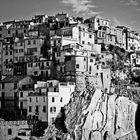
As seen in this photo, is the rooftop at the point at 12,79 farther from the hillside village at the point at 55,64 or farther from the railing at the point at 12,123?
the railing at the point at 12,123

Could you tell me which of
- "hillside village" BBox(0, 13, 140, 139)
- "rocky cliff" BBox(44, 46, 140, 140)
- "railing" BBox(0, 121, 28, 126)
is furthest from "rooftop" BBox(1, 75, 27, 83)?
"rocky cliff" BBox(44, 46, 140, 140)

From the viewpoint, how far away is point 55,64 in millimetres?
33031

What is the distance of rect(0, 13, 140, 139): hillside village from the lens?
29625 mm

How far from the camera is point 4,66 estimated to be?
→ 3600 cm

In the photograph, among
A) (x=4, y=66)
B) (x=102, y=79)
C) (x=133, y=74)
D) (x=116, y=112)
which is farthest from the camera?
(x=133, y=74)

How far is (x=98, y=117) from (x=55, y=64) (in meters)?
5.94

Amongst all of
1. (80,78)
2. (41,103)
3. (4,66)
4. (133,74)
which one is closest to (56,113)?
(41,103)

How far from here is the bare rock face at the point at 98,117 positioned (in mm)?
28844

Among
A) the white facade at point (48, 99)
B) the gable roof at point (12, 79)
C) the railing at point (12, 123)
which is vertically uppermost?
the gable roof at point (12, 79)

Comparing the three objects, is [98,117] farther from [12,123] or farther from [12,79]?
[12,79]

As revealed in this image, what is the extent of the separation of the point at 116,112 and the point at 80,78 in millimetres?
3726

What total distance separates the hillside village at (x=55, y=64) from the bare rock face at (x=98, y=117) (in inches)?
37.9

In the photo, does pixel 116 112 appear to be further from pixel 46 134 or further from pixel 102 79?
pixel 46 134

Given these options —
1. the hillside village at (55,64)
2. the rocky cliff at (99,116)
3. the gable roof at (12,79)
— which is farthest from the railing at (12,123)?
the gable roof at (12,79)
